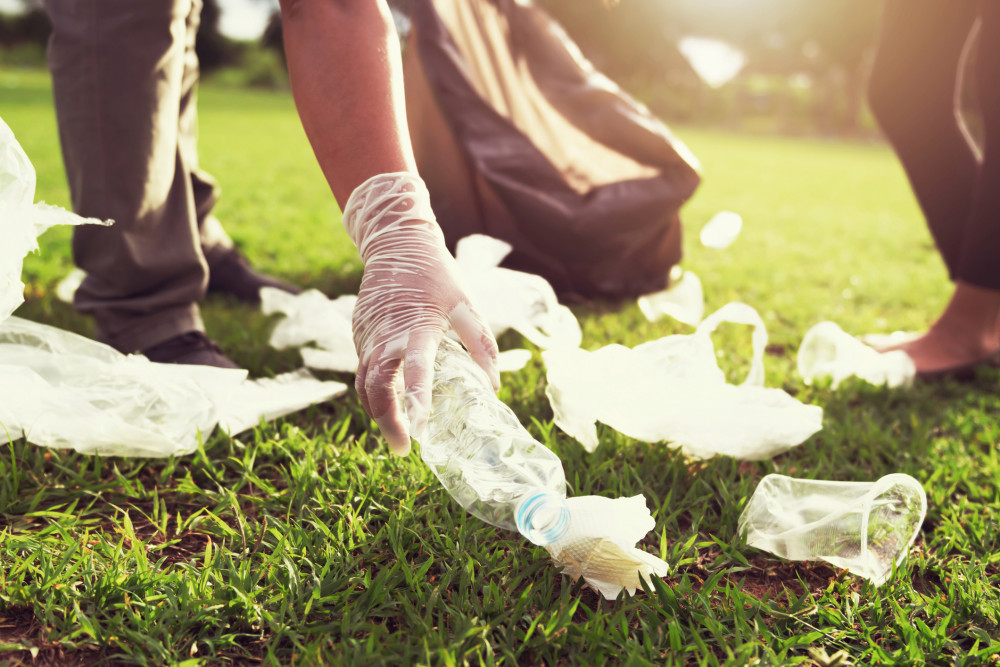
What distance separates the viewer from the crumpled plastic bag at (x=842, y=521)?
115cm

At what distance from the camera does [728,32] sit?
3778 cm

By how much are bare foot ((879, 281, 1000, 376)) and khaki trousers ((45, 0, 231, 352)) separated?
2114 mm

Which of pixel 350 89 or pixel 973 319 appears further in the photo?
pixel 973 319

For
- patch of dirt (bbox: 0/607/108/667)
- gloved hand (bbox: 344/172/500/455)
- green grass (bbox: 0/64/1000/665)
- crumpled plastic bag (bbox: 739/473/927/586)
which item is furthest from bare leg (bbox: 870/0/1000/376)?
patch of dirt (bbox: 0/607/108/667)

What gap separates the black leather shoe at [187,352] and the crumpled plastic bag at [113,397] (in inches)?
6.4

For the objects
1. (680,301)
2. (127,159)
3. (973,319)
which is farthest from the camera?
(680,301)

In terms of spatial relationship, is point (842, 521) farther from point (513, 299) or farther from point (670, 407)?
point (513, 299)

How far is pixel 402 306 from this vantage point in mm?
1077

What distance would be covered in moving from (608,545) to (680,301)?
67.3 inches

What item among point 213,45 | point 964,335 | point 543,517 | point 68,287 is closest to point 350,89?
point 543,517

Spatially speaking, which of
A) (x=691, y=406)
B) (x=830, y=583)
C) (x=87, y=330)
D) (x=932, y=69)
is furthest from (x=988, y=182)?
(x=87, y=330)

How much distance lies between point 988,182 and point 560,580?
178 cm

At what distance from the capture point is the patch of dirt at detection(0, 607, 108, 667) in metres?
0.89

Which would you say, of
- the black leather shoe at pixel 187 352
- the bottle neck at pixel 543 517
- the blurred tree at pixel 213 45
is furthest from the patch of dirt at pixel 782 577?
the blurred tree at pixel 213 45
